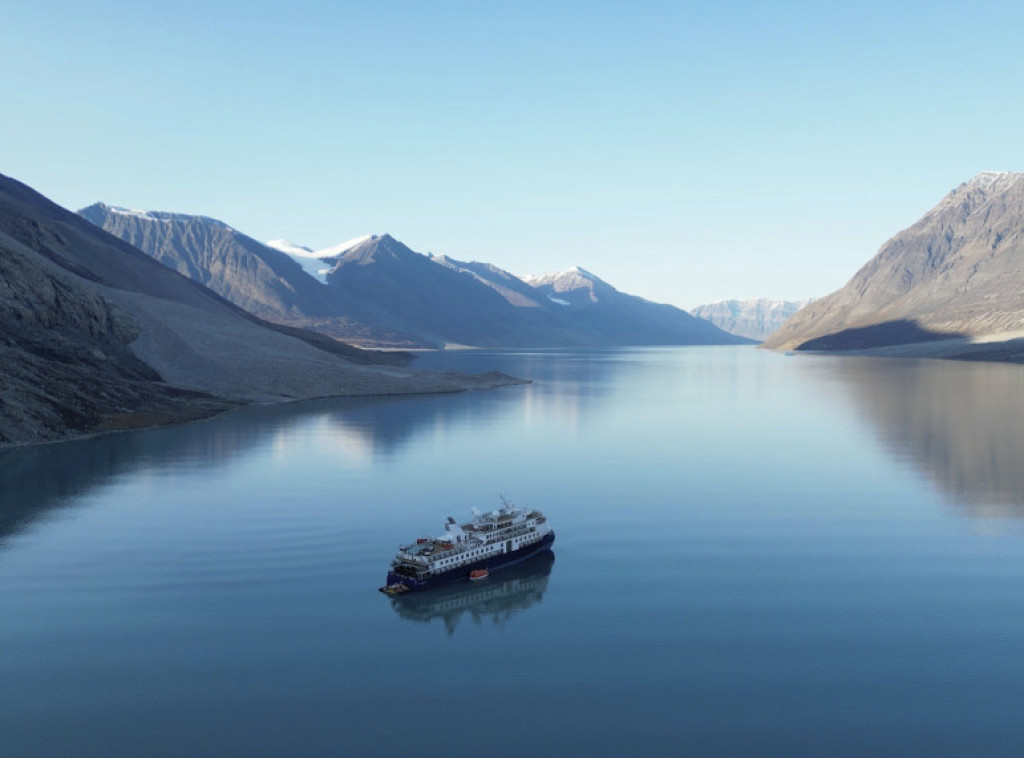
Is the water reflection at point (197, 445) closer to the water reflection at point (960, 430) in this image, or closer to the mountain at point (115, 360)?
the mountain at point (115, 360)

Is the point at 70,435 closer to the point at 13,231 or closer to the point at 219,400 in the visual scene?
the point at 219,400

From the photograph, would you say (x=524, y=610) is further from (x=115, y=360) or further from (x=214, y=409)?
(x=115, y=360)

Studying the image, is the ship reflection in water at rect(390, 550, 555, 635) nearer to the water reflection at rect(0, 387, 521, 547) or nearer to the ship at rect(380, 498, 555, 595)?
the ship at rect(380, 498, 555, 595)

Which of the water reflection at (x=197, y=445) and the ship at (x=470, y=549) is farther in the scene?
the water reflection at (x=197, y=445)

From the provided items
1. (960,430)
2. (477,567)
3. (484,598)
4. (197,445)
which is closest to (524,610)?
(484,598)

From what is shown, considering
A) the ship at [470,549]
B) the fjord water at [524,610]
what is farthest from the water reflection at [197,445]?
the ship at [470,549]
